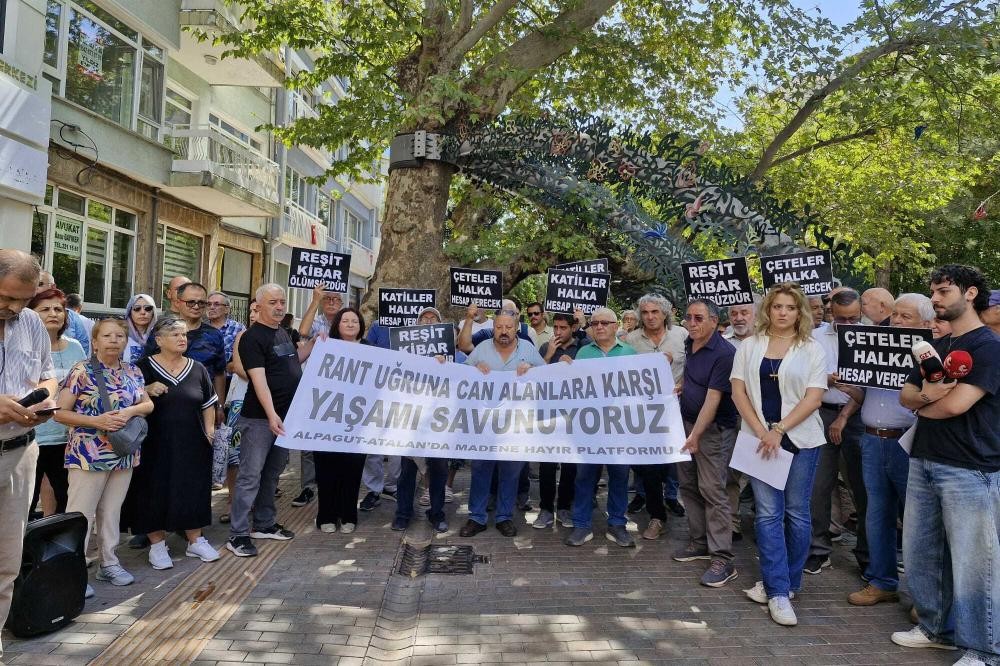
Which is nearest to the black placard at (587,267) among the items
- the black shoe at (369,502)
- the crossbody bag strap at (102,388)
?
the black shoe at (369,502)

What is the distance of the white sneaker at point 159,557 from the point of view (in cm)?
514

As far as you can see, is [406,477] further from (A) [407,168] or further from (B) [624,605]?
(A) [407,168]

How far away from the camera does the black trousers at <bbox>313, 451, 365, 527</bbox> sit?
6.19 metres

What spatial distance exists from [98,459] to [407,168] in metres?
7.02

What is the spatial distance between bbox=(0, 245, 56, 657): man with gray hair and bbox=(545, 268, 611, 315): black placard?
5285mm

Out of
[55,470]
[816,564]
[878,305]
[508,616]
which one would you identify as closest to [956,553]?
[816,564]

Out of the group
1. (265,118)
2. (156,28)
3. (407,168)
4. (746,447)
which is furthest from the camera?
(265,118)

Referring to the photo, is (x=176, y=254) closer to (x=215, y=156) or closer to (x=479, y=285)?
(x=215, y=156)

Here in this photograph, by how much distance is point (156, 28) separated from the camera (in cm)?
1556

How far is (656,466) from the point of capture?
6.62m

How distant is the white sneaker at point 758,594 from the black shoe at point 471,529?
7.86 ft

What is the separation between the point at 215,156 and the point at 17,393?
50.1 ft

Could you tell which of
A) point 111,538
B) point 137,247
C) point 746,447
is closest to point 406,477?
point 111,538

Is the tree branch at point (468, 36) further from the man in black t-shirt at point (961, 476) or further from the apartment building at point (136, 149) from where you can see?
A: the man in black t-shirt at point (961, 476)
